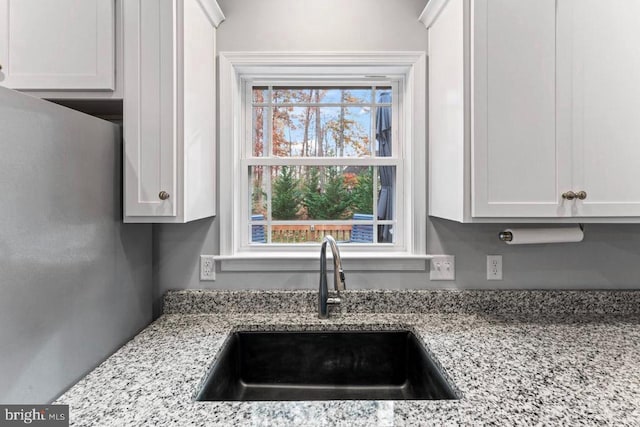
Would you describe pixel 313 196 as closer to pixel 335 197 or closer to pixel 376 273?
pixel 335 197

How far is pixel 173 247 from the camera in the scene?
1629 millimetres

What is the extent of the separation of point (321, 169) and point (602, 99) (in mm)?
1113

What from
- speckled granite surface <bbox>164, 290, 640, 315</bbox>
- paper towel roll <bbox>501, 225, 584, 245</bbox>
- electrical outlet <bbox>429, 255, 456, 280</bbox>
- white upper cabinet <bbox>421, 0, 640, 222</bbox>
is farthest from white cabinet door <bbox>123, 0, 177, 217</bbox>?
paper towel roll <bbox>501, 225, 584, 245</bbox>

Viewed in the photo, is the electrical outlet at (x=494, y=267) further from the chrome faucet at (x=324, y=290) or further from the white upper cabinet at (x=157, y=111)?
the white upper cabinet at (x=157, y=111)

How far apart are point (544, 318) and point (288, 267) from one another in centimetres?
111

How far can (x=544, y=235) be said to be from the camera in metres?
1.45

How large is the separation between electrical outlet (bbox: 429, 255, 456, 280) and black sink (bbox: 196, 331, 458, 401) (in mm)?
342

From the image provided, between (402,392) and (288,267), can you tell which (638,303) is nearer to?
(402,392)

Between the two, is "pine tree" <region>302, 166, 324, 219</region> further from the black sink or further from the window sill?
the black sink

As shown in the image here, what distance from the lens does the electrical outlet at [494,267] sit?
163 cm

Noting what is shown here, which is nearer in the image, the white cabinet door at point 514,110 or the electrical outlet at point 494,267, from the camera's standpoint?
the white cabinet door at point 514,110

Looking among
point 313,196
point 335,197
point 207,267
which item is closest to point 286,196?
point 313,196

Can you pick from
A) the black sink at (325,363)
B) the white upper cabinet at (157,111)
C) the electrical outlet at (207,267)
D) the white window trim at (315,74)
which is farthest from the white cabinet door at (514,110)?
the electrical outlet at (207,267)

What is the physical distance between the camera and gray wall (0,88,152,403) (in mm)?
819
